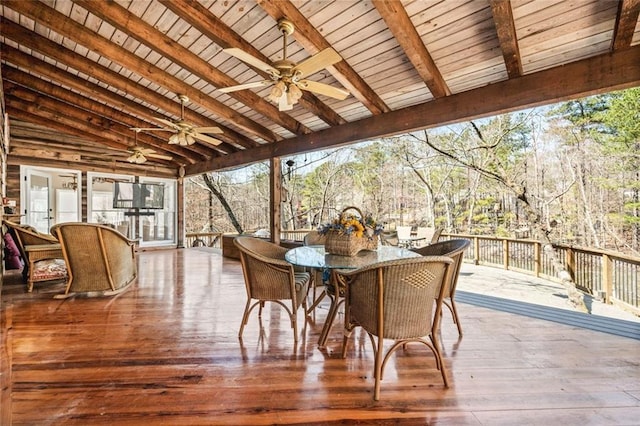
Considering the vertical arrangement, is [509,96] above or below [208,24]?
below

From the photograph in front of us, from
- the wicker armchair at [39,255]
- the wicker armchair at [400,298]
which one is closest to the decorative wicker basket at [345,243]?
the wicker armchair at [400,298]

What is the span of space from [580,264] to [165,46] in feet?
25.8

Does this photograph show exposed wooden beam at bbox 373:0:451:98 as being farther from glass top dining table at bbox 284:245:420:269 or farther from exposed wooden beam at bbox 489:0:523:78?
glass top dining table at bbox 284:245:420:269

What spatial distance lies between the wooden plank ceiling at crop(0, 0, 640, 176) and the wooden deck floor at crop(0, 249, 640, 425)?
87.7 inches

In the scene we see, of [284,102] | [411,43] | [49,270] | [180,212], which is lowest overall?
[49,270]

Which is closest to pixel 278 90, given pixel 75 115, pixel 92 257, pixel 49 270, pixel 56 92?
pixel 92 257

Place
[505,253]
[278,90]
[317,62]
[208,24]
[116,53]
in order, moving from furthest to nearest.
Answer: [505,253] → [116,53] → [208,24] → [278,90] → [317,62]

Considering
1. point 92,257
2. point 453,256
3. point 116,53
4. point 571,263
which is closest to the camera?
point 453,256

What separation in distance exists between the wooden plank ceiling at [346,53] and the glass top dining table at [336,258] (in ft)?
6.02

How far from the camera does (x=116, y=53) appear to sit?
357 cm

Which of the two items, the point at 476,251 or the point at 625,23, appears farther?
the point at 476,251

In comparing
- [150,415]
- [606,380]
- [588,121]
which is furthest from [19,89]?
[588,121]

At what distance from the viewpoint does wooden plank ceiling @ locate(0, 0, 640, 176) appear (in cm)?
242

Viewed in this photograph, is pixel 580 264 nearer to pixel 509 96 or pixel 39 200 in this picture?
pixel 509 96
